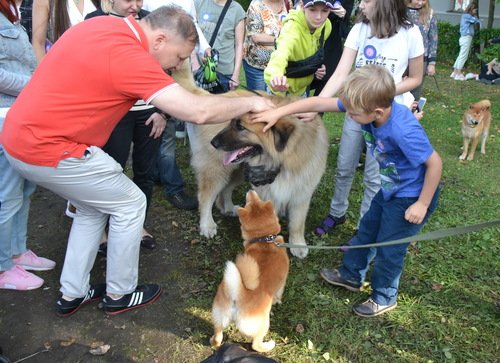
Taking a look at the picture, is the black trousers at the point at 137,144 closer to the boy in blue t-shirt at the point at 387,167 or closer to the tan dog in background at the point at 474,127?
the boy in blue t-shirt at the point at 387,167

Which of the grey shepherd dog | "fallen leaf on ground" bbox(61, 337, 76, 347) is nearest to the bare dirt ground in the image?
"fallen leaf on ground" bbox(61, 337, 76, 347)

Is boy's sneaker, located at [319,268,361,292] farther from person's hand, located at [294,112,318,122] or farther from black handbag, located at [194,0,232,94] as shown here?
black handbag, located at [194,0,232,94]

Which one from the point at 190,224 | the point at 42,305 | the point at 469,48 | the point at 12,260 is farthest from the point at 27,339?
the point at 469,48

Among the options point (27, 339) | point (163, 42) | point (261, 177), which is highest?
point (163, 42)

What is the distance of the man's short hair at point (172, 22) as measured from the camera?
2371mm

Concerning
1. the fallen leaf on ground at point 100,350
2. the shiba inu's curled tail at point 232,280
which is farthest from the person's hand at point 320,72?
the fallen leaf on ground at point 100,350

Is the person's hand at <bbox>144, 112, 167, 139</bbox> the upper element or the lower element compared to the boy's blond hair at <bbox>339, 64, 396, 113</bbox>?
lower

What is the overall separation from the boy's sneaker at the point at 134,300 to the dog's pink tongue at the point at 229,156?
1.20 metres

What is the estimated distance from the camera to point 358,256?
3.28 metres

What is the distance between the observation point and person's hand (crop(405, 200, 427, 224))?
2.61 metres

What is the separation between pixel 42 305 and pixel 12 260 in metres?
0.53

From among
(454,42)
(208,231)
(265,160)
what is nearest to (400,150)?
(265,160)

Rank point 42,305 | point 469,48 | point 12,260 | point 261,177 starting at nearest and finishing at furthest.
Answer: point 42,305, point 12,260, point 261,177, point 469,48

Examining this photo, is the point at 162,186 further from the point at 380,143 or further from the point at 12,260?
the point at 380,143
